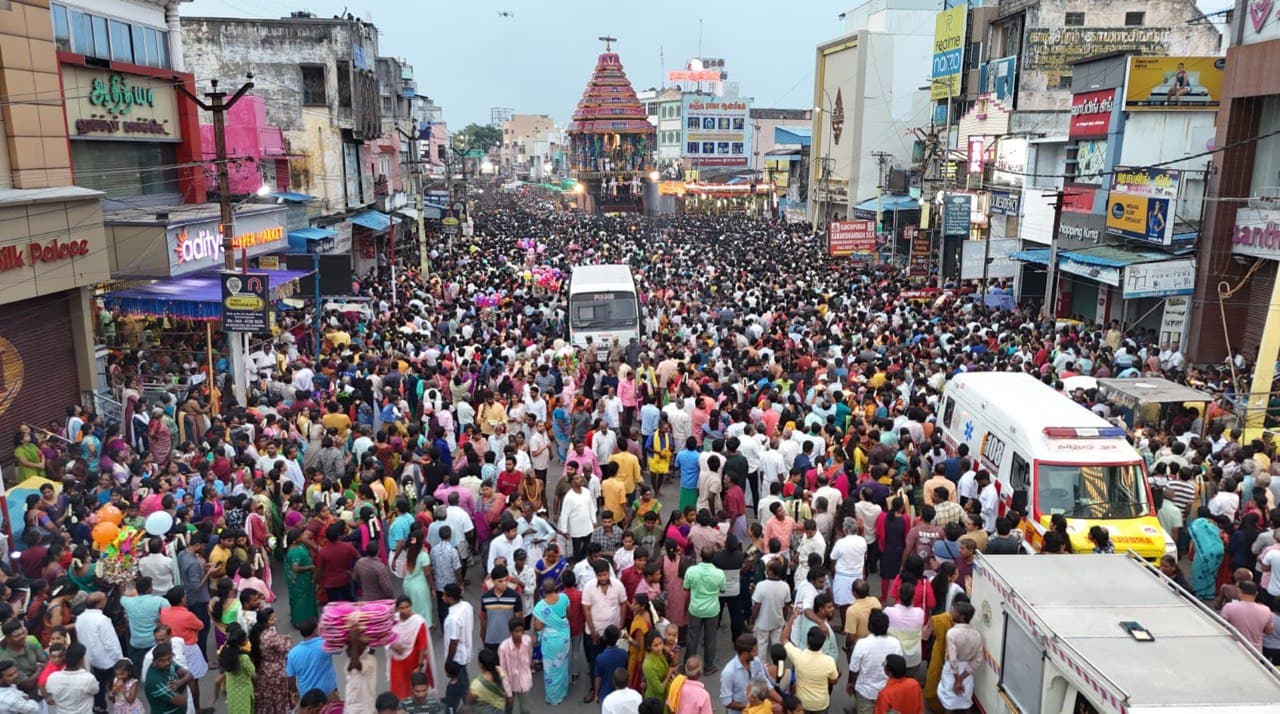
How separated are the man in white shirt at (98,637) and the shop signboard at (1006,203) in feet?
90.8

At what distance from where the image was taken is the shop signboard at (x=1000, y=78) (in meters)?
33.0

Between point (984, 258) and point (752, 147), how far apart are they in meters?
72.2

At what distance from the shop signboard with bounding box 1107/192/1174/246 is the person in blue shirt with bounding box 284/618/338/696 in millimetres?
19603

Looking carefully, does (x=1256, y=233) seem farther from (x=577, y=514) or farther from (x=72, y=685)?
(x=72, y=685)

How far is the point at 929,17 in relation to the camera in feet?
177

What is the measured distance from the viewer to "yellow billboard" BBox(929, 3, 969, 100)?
Result: 37.3 meters

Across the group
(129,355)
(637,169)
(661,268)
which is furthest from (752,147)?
(129,355)

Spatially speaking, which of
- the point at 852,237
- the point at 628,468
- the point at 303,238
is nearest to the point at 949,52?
the point at 852,237

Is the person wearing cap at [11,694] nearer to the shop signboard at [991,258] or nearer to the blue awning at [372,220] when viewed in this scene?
the shop signboard at [991,258]

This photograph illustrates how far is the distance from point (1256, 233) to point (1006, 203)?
1191 cm

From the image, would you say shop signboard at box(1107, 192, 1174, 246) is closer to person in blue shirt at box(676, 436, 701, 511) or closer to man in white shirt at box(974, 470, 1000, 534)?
man in white shirt at box(974, 470, 1000, 534)

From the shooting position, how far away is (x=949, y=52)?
38.2m

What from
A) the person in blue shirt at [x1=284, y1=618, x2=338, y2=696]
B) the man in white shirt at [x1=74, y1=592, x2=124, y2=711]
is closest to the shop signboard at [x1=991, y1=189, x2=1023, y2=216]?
the person in blue shirt at [x1=284, y1=618, x2=338, y2=696]

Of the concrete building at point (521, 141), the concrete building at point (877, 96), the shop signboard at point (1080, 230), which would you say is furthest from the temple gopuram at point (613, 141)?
the concrete building at point (521, 141)
